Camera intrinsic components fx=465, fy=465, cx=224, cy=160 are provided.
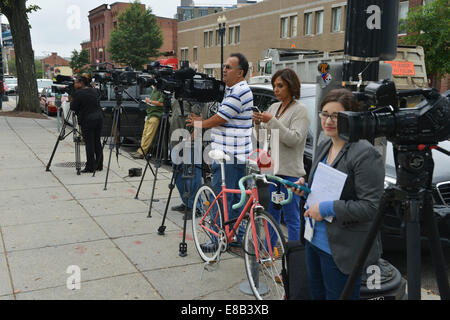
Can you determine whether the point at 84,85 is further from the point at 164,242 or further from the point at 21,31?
the point at 21,31

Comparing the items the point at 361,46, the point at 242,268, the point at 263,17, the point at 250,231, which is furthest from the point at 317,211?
the point at 263,17

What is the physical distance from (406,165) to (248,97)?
8.35ft

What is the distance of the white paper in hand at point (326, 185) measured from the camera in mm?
2432

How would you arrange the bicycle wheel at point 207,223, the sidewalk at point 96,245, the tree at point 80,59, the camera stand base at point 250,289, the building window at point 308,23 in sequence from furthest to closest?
the tree at point 80,59 < the building window at point 308,23 < the bicycle wheel at point 207,223 < the sidewalk at point 96,245 < the camera stand base at point 250,289

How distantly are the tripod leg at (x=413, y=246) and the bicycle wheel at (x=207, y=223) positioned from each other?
2.20 metres

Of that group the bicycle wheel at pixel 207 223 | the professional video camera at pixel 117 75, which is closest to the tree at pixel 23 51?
the professional video camera at pixel 117 75

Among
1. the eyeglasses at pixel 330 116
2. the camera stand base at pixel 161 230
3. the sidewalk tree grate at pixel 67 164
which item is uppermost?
the eyeglasses at pixel 330 116

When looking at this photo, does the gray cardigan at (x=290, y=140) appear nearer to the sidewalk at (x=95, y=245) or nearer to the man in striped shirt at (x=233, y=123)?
the man in striped shirt at (x=233, y=123)

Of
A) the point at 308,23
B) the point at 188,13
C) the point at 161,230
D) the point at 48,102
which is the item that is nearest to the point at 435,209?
the point at 161,230

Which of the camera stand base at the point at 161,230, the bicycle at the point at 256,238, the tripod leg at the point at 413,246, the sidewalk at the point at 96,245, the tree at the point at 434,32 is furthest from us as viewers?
the tree at the point at 434,32

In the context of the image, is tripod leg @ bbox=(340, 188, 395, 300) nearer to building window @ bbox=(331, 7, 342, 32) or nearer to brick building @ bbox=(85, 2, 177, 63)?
building window @ bbox=(331, 7, 342, 32)

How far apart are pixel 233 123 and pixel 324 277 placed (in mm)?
2245

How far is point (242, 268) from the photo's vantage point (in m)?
4.38

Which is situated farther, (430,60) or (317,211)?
(430,60)
